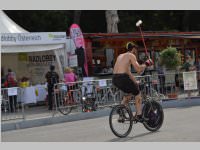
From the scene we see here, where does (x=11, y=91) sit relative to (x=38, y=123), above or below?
above

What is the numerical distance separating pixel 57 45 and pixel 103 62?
335 centimetres

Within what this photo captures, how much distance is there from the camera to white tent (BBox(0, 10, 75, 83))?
58.4 feet

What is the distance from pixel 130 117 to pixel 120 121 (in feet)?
0.77

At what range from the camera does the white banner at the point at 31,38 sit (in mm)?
17600

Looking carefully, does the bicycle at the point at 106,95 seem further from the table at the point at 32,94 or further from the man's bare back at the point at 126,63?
the man's bare back at the point at 126,63

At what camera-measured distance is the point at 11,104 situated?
1498 centimetres

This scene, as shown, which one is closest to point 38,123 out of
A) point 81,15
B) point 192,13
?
point 81,15

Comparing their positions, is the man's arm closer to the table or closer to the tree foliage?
the table

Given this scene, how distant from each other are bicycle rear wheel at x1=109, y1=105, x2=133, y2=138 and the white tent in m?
8.92

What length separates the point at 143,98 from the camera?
10141 millimetres

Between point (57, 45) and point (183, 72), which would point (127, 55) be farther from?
point (57, 45)

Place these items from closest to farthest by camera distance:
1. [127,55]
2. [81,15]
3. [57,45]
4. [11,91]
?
[127,55] → [11,91] → [57,45] → [81,15]

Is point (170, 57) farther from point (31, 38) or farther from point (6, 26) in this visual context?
point (6, 26)

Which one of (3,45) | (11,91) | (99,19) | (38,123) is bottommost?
(38,123)
